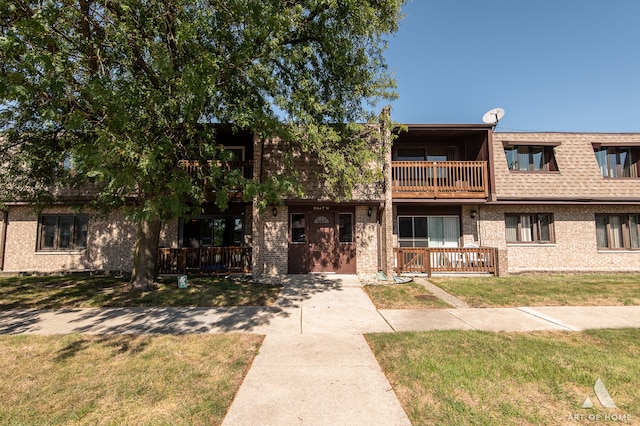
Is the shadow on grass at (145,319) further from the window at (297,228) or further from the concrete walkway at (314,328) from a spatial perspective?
the window at (297,228)

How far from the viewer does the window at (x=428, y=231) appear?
13.5 metres

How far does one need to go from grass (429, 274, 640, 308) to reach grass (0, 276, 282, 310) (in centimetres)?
606

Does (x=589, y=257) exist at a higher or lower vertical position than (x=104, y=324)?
higher

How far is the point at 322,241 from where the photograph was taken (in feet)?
41.5

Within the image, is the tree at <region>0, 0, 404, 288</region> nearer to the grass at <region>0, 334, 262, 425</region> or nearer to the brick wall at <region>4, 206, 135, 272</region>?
the grass at <region>0, 334, 262, 425</region>

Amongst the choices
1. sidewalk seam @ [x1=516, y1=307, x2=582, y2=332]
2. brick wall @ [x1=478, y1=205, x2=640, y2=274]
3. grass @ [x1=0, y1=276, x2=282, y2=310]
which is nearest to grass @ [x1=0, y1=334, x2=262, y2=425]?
grass @ [x1=0, y1=276, x2=282, y2=310]

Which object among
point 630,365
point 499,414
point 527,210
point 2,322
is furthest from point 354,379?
point 527,210

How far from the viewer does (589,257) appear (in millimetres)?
13102

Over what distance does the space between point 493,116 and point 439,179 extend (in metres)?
4.33

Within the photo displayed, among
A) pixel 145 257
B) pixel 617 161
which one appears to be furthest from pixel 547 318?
pixel 617 161

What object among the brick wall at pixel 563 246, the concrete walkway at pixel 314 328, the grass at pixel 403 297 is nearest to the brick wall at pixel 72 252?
the concrete walkway at pixel 314 328

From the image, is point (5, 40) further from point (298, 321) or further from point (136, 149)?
point (298, 321)

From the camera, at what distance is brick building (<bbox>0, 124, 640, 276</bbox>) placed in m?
12.2

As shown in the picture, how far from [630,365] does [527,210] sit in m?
10.7
